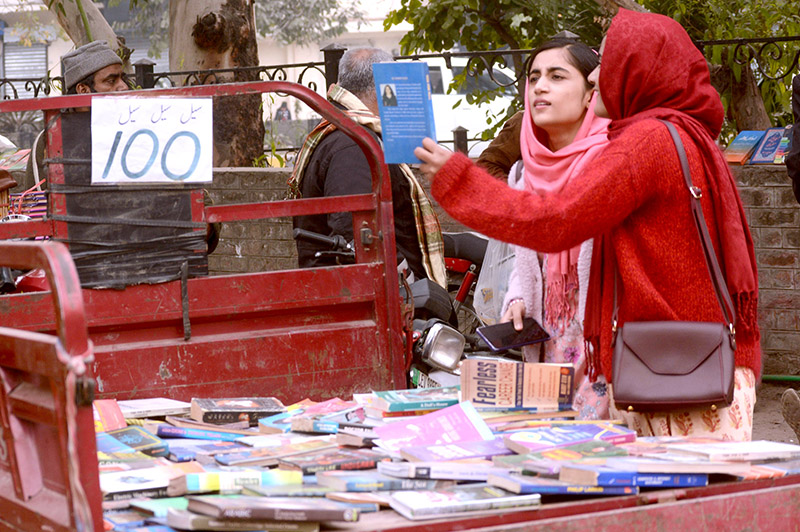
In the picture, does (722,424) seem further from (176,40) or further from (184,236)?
(176,40)

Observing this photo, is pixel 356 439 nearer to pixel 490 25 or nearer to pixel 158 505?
pixel 158 505

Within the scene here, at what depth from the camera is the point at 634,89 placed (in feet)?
9.16

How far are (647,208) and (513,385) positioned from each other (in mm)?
580

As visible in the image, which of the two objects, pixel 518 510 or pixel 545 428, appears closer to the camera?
pixel 518 510

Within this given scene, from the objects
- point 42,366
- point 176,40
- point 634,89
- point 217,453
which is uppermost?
point 176,40

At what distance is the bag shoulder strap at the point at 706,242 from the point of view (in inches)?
104

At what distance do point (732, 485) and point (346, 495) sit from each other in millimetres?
840

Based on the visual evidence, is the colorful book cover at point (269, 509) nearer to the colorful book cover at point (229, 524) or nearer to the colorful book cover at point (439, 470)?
the colorful book cover at point (229, 524)

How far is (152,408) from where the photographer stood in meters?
3.12

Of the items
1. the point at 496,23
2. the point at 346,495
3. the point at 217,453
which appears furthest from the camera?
the point at 496,23

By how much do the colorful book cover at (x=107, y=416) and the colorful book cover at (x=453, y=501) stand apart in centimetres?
101

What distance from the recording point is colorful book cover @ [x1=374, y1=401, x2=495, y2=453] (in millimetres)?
2605

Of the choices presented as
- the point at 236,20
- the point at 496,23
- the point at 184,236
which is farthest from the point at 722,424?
the point at 236,20

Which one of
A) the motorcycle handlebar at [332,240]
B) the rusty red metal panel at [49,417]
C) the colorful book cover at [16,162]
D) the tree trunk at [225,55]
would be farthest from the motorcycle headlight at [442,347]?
the tree trunk at [225,55]
